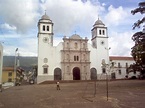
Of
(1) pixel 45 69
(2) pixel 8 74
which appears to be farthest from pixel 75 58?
(2) pixel 8 74

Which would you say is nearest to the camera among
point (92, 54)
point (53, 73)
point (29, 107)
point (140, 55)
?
point (29, 107)

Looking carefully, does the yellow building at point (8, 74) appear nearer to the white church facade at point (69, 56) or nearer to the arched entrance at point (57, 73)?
the white church facade at point (69, 56)

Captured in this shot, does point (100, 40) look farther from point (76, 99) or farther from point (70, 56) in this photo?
point (76, 99)

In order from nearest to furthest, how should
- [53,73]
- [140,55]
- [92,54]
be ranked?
1. [140,55]
2. [53,73]
3. [92,54]

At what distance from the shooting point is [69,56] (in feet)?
172

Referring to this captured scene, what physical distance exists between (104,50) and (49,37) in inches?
567

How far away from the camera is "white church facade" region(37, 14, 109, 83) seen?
1988 inches

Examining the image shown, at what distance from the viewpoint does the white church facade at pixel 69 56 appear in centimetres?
5050

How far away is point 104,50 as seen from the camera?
5469cm

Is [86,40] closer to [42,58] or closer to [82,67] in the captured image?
[82,67]

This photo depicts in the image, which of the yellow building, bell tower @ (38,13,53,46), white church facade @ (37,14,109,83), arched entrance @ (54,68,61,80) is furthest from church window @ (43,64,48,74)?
the yellow building

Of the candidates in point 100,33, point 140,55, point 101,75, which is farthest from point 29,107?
point 100,33

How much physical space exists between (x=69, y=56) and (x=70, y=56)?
348 millimetres

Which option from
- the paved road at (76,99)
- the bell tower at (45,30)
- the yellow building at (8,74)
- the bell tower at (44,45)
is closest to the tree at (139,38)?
the paved road at (76,99)
